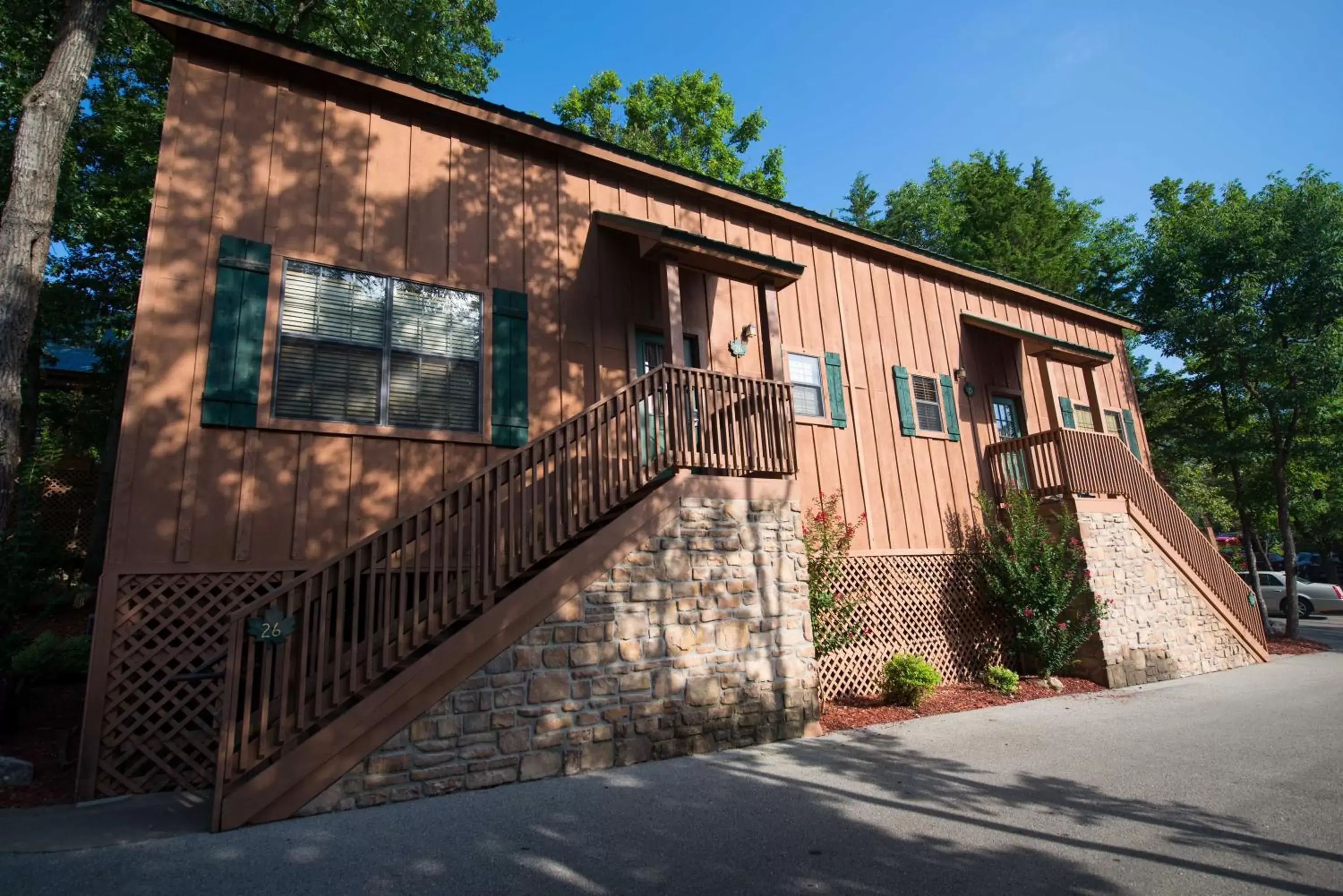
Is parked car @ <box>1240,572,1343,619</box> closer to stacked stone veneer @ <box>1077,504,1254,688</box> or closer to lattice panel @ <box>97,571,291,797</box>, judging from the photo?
stacked stone veneer @ <box>1077,504,1254,688</box>

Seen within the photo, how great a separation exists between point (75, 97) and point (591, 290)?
226 inches

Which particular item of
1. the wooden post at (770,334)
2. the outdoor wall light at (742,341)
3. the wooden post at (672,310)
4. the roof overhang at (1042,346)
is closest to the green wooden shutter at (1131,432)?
the roof overhang at (1042,346)

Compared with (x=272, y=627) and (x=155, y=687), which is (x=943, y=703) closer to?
(x=272, y=627)

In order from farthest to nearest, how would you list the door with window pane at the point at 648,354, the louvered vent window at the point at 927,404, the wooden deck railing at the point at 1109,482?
the louvered vent window at the point at 927,404, the wooden deck railing at the point at 1109,482, the door with window pane at the point at 648,354

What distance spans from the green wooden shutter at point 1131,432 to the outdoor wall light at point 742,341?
9.27 m

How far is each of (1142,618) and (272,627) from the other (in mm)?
11083

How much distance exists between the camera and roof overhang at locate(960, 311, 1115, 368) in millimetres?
11336

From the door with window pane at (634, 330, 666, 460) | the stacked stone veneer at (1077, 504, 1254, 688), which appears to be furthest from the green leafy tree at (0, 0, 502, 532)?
the stacked stone veneer at (1077, 504, 1254, 688)

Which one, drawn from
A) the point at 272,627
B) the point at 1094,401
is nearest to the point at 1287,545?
the point at 1094,401

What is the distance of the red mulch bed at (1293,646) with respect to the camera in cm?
1255

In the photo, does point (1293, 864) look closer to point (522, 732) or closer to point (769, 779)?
point (769, 779)

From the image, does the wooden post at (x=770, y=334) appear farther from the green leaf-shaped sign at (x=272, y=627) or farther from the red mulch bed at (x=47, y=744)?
the red mulch bed at (x=47, y=744)

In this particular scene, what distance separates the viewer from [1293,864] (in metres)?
3.48

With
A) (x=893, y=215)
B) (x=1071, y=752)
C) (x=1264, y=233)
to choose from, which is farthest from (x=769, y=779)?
(x=893, y=215)
